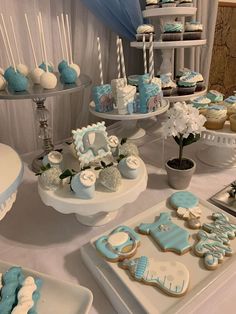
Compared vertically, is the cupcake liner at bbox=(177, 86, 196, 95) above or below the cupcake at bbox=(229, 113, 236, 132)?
above

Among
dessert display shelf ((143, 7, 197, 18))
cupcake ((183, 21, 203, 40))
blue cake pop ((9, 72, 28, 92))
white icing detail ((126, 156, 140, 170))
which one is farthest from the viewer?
cupcake ((183, 21, 203, 40))

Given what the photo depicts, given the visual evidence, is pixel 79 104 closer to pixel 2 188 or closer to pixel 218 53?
pixel 2 188

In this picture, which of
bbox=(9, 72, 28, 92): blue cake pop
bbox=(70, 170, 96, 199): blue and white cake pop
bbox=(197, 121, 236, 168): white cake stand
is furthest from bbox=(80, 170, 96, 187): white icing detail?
bbox=(197, 121, 236, 168): white cake stand

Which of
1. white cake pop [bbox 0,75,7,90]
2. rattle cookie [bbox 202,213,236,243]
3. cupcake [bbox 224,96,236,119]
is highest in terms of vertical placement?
white cake pop [bbox 0,75,7,90]

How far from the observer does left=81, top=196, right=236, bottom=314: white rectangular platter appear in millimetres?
530

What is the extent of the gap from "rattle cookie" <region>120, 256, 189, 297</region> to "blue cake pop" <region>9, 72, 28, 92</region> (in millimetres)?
556

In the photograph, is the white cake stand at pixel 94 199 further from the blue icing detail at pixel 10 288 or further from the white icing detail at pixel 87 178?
the blue icing detail at pixel 10 288

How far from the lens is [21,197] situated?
3.01 ft

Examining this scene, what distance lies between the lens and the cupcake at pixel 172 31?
112cm

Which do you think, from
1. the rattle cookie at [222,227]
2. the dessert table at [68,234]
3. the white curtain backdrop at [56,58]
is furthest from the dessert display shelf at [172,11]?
the rattle cookie at [222,227]

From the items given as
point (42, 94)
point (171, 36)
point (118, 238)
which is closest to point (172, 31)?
point (171, 36)

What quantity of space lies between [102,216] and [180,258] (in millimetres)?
241

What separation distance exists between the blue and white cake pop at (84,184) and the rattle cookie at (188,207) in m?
0.24

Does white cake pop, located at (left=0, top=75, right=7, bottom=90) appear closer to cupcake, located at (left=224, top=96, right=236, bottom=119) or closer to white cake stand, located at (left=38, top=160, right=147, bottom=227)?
white cake stand, located at (left=38, top=160, right=147, bottom=227)
